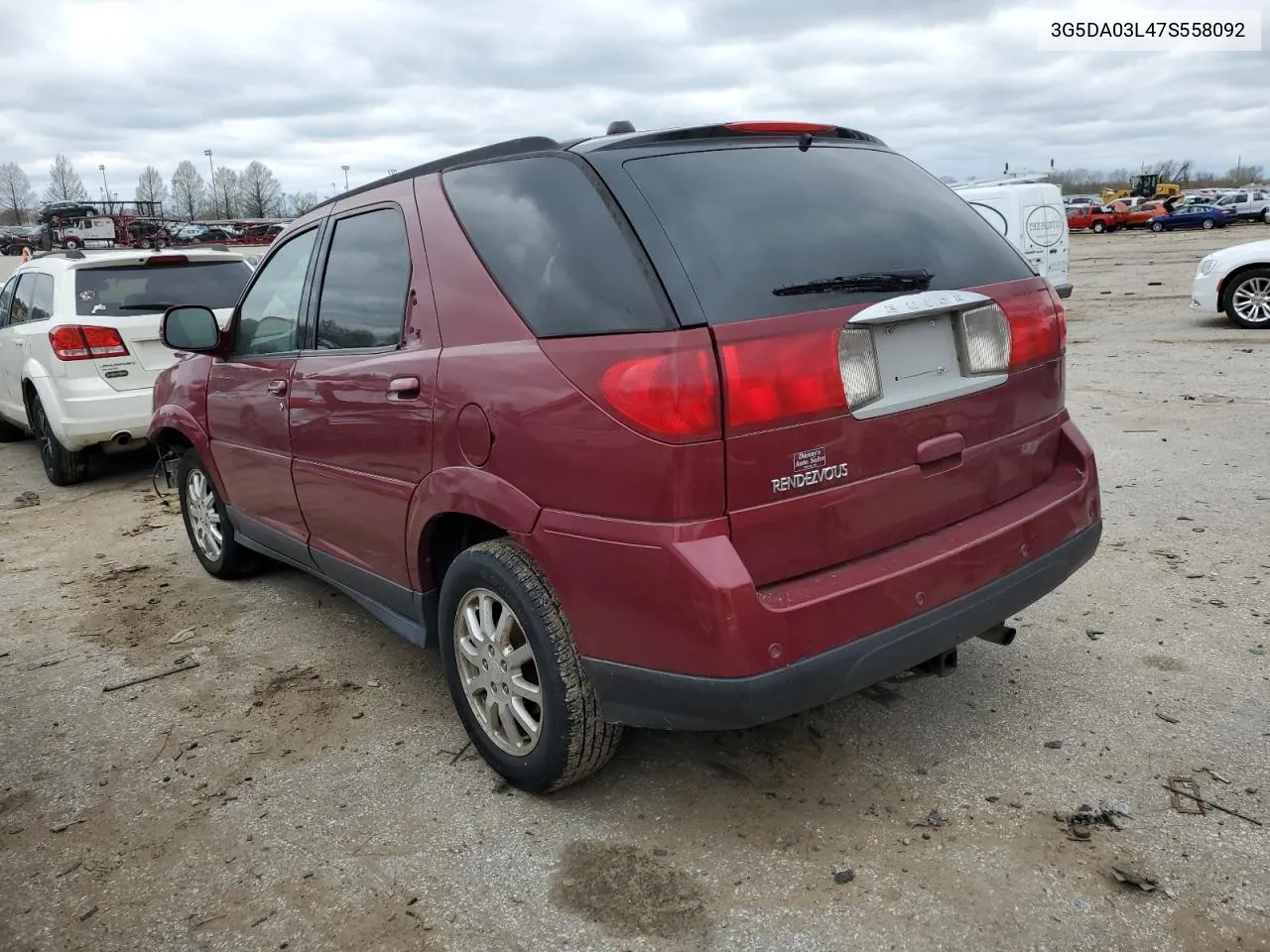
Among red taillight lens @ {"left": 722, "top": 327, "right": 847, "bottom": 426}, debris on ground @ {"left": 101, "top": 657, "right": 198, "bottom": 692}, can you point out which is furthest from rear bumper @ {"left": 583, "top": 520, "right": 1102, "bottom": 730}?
debris on ground @ {"left": 101, "top": 657, "right": 198, "bottom": 692}

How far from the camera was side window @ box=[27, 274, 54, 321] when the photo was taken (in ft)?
24.1

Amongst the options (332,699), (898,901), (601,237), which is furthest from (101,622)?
(898,901)

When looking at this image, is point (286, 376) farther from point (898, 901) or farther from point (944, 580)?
point (898, 901)

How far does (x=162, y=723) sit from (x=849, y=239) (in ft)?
9.56

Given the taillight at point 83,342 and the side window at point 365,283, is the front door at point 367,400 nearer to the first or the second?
the side window at point 365,283

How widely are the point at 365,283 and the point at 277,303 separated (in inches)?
33.1

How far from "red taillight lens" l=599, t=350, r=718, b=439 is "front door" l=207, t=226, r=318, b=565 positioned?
2022mm

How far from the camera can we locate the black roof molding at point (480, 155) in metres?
2.81

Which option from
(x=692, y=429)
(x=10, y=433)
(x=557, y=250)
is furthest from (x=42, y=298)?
(x=692, y=429)

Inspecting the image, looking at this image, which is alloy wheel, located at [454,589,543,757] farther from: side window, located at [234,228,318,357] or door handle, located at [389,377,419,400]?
side window, located at [234,228,318,357]

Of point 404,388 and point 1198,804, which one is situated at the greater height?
point 404,388

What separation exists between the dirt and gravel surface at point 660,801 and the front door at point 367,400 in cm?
61

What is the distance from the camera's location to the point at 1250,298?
39.5 feet

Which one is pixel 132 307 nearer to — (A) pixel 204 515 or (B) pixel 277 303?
(A) pixel 204 515
